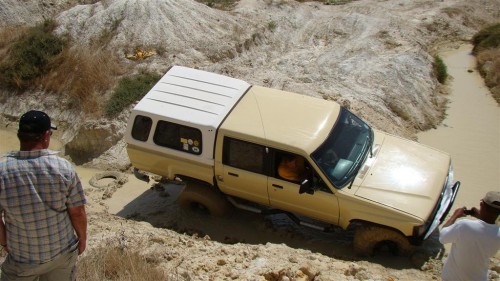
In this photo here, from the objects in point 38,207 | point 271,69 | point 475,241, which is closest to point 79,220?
point 38,207

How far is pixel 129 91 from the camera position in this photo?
12.4 meters

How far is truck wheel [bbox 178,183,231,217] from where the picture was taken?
27.2ft

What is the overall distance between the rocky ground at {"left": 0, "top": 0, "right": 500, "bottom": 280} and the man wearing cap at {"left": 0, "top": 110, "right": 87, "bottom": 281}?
5.99 ft

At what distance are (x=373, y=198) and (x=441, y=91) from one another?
8035 millimetres

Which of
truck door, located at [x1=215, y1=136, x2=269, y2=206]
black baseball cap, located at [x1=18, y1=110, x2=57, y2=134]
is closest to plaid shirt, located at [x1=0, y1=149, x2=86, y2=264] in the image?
black baseball cap, located at [x1=18, y1=110, x2=57, y2=134]

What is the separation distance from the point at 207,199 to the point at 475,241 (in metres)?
4.44

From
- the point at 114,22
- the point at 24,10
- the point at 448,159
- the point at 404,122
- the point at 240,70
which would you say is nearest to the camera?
the point at 448,159

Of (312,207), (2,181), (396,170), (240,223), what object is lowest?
(240,223)

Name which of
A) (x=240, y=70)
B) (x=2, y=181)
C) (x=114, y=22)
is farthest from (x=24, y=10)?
(x=2, y=181)

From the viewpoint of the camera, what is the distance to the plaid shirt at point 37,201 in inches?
155

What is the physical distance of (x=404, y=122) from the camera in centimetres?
1213

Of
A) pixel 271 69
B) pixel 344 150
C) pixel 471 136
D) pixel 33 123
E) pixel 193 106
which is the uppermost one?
pixel 33 123

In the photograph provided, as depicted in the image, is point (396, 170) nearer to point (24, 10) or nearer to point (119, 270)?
point (119, 270)

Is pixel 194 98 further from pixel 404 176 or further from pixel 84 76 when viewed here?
pixel 84 76
